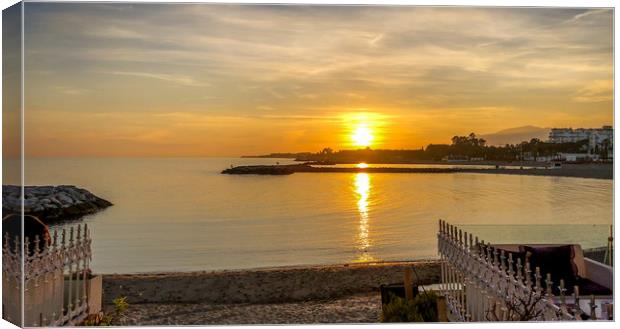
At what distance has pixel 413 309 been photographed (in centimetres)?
489

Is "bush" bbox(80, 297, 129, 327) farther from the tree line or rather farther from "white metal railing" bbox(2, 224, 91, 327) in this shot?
the tree line

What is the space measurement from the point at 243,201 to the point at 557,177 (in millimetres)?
3138

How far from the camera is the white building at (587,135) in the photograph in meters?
5.01

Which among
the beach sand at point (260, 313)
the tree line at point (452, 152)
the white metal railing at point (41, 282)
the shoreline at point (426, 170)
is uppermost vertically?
the tree line at point (452, 152)

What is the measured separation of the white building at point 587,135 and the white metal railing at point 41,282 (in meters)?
3.44

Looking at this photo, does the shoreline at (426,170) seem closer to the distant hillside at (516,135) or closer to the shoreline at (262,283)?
the distant hillside at (516,135)

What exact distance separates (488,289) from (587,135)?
160 centimetres

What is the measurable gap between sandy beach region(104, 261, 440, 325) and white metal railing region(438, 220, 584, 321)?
0.79 metres

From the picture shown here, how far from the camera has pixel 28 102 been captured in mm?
4867

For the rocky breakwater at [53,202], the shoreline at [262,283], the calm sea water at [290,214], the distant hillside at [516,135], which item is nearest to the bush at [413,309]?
the shoreline at [262,283]

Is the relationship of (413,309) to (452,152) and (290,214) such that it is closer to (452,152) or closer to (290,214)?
(452,152)

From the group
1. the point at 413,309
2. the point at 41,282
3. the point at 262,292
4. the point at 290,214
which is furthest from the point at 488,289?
the point at 290,214

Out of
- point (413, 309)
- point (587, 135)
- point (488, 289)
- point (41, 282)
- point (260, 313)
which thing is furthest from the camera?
point (260, 313)

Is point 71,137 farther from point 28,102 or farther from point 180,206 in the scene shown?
point 180,206
